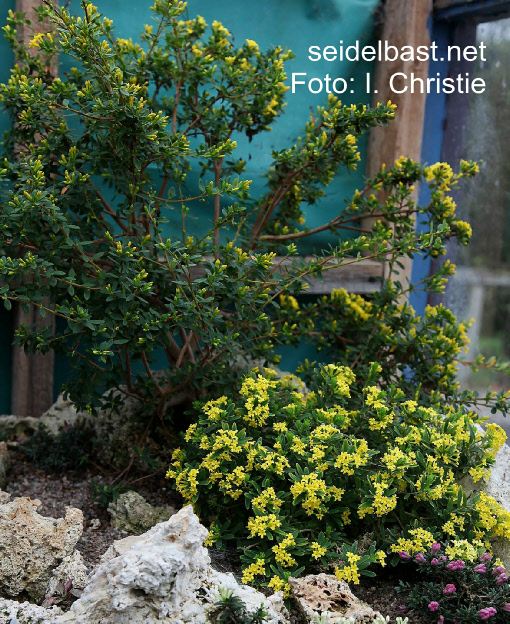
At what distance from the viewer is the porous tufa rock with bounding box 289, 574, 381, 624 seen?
215 cm

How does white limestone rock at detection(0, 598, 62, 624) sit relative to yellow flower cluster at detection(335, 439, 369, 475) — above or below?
below

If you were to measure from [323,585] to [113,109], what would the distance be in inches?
77.3

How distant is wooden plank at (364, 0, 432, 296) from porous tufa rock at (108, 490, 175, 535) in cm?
224

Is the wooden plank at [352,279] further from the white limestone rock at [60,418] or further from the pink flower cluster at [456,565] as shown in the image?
the pink flower cluster at [456,565]

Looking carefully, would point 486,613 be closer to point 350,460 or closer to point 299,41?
point 350,460

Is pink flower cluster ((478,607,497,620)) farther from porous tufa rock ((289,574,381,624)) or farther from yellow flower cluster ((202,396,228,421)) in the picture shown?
yellow flower cluster ((202,396,228,421))

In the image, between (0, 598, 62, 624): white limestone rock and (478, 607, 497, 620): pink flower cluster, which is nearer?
(0, 598, 62, 624): white limestone rock

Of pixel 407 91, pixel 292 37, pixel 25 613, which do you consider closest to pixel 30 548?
pixel 25 613

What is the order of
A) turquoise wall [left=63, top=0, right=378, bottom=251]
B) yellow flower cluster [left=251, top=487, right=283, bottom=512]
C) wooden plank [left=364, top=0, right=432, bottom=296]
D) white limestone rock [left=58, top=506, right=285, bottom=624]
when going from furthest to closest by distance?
wooden plank [left=364, top=0, right=432, bottom=296] → turquoise wall [left=63, top=0, right=378, bottom=251] → yellow flower cluster [left=251, top=487, right=283, bottom=512] → white limestone rock [left=58, top=506, right=285, bottom=624]

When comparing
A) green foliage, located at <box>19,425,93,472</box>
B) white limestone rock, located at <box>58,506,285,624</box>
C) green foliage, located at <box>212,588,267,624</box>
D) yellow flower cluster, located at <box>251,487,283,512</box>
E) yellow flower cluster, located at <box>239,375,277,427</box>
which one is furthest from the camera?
green foliage, located at <box>19,425,93,472</box>

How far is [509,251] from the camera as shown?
442 cm

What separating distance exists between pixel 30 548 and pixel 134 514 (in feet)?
1.85

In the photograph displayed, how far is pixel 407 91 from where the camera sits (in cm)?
423

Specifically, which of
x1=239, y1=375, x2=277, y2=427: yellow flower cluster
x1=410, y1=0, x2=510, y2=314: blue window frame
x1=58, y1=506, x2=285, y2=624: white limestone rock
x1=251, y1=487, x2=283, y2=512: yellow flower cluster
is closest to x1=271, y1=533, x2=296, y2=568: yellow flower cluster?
x1=251, y1=487, x2=283, y2=512: yellow flower cluster
